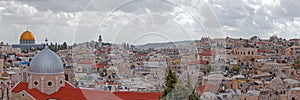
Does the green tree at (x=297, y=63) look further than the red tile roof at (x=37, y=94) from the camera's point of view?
Yes

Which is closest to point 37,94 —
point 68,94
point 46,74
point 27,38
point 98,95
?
point 46,74

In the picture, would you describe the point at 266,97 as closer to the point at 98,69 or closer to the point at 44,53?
the point at 44,53

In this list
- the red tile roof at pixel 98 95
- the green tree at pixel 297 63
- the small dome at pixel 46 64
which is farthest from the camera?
the green tree at pixel 297 63

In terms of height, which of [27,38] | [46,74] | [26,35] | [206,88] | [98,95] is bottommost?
[206,88]

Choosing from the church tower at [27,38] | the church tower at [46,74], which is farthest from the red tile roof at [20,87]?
the church tower at [27,38]

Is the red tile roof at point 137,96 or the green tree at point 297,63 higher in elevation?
the green tree at point 297,63

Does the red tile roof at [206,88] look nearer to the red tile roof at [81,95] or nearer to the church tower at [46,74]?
the red tile roof at [81,95]

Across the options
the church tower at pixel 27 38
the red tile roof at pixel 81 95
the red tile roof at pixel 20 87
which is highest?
the church tower at pixel 27 38

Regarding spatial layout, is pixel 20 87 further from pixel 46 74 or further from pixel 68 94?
pixel 68 94
